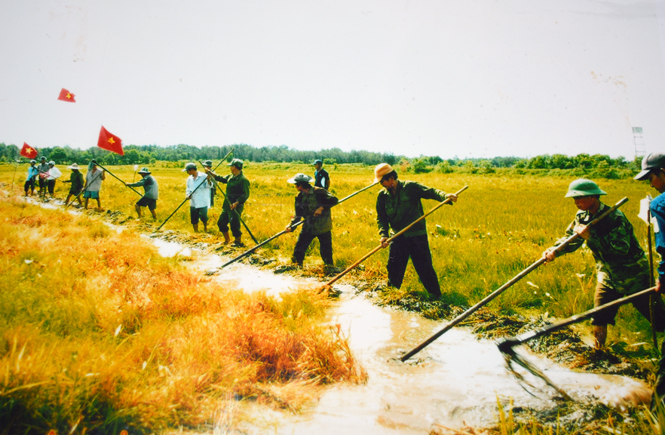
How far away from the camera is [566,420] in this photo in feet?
9.08

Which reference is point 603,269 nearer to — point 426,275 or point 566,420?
point 566,420

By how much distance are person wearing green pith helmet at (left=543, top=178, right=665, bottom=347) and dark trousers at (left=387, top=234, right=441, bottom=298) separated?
1690 mm

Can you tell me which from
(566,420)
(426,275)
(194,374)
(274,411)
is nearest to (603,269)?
(566,420)

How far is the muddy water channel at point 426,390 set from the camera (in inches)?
109

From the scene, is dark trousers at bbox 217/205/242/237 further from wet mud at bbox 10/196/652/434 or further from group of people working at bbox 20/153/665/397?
wet mud at bbox 10/196/652/434

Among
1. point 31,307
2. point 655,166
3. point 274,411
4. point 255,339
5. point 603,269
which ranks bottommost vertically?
point 274,411

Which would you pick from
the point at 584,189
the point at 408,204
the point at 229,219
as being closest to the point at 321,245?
the point at 408,204

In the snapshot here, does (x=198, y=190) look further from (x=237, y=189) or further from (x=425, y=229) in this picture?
(x=425, y=229)

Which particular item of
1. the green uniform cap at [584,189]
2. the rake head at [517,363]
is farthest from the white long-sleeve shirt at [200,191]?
the green uniform cap at [584,189]

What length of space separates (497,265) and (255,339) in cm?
421

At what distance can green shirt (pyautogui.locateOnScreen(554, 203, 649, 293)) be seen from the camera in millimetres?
3125

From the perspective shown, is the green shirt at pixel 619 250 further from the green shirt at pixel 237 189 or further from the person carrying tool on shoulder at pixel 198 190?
the person carrying tool on shoulder at pixel 198 190

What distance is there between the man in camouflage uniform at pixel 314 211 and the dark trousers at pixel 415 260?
1624 mm

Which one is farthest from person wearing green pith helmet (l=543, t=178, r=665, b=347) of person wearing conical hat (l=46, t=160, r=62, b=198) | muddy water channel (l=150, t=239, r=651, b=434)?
person wearing conical hat (l=46, t=160, r=62, b=198)
